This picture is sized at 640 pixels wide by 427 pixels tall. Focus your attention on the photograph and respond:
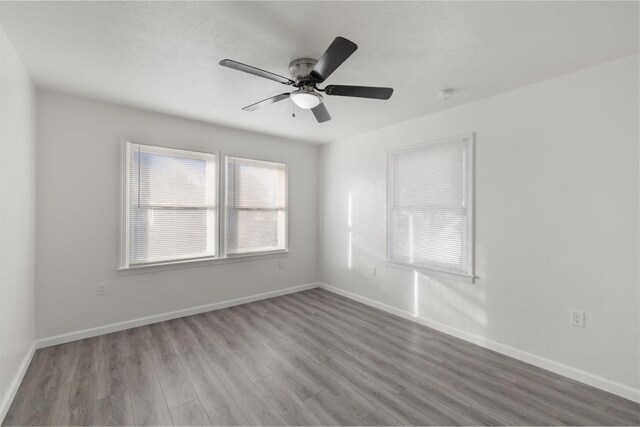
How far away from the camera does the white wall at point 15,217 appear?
74.8 inches

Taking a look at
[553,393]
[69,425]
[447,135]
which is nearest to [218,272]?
[69,425]

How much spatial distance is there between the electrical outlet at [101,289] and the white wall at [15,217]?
0.51m

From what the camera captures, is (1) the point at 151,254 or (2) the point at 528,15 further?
(1) the point at 151,254

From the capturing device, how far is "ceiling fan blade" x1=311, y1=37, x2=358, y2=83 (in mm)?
1603

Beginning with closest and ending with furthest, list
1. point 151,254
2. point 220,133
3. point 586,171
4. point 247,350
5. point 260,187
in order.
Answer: point 586,171 < point 247,350 < point 151,254 < point 220,133 < point 260,187

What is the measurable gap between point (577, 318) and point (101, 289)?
468cm

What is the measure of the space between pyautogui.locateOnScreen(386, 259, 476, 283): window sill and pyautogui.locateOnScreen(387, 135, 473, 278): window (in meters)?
0.02

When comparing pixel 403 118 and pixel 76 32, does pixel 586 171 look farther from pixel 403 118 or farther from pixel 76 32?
pixel 76 32

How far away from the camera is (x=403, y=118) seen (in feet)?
11.8

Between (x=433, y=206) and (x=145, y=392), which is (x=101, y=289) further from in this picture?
(x=433, y=206)

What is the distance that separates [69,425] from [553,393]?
136 inches

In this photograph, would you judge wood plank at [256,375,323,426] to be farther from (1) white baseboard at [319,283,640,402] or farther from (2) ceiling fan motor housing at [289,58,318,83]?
(2) ceiling fan motor housing at [289,58,318,83]

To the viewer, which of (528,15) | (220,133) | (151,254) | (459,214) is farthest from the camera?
(220,133)

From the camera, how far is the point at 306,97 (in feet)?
7.12
